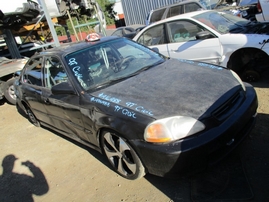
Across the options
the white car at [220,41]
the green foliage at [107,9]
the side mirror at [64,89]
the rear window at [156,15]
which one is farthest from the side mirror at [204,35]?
the green foliage at [107,9]

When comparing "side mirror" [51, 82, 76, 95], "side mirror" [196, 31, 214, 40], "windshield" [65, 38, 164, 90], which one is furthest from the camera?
"side mirror" [196, 31, 214, 40]

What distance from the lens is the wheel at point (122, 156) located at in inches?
97.0

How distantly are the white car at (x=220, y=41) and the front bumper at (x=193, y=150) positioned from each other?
225 cm

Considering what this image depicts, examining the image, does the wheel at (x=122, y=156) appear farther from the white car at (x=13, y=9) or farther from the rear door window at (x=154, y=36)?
the white car at (x=13, y=9)

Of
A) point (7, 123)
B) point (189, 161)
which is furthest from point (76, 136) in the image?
point (7, 123)

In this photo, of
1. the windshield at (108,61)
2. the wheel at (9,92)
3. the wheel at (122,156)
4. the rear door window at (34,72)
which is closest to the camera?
the wheel at (122,156)

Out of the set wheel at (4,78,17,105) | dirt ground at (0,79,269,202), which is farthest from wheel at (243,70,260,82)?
wheel at (4,78,17,105)

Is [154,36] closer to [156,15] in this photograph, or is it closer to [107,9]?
[156,15]

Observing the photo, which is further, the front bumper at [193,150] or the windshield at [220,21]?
the windshield at [220,21]

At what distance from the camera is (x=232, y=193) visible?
2.24 m

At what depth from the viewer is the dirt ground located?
234 centimetres

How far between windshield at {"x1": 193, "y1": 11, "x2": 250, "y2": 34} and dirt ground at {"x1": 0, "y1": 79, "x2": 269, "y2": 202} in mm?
1327

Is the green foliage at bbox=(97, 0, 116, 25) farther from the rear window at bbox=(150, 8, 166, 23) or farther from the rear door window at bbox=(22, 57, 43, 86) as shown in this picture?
the rear door window at bbox=(22, 57, 43, 86)

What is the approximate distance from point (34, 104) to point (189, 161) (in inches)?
118
